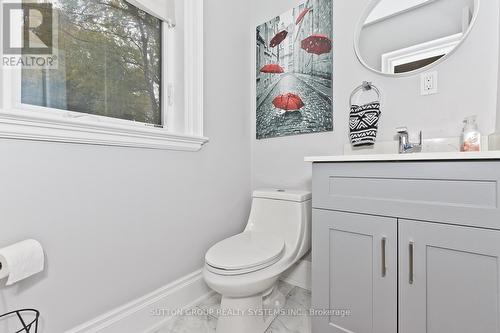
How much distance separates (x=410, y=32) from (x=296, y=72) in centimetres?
68

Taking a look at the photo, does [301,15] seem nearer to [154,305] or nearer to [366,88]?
[366,88]

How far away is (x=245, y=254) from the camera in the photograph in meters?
1.16

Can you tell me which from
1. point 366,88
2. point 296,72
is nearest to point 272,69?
point 296,72

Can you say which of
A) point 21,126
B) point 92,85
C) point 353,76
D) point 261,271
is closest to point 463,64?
point 353,76

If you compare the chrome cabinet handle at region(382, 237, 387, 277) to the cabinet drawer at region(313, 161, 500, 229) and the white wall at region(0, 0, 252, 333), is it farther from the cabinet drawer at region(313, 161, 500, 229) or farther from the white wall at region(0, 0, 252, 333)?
the white wall at region(0, 0, 252, 333)

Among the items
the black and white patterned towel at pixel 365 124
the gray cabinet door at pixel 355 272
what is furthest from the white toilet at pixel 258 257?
the black and white patterned towel at pixel 365 124

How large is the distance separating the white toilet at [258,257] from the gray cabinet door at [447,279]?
1.82 ft

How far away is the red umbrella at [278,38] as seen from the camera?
172 cm

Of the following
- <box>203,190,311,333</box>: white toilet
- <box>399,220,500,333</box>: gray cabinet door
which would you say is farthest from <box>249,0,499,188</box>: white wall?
<box>399,220,500,333</box>: gray cabinet door

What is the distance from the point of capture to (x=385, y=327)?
911 mm

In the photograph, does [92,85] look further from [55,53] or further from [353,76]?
[353,76]

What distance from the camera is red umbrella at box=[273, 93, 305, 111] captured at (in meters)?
1.67

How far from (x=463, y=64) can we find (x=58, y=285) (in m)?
2.08

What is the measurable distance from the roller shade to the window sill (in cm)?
70
